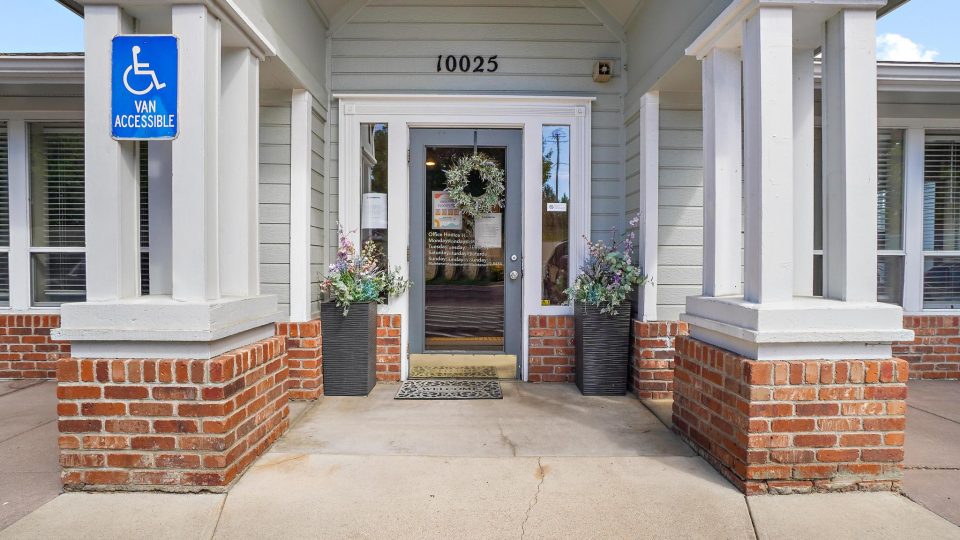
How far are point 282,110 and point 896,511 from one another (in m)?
4.37

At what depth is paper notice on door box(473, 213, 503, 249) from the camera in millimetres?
4656

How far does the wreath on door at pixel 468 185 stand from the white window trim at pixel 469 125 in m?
0.26

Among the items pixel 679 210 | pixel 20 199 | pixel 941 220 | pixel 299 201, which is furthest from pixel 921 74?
pixel 20 199

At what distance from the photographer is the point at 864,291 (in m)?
2.59

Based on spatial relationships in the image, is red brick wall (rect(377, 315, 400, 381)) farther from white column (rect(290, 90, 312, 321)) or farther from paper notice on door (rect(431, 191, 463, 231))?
paper notice on door (rect(431, 191, 463, 231))

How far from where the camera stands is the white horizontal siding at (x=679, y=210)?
416 cm

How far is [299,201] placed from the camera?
399cm

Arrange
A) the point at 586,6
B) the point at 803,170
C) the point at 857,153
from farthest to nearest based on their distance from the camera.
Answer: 1. the point at 586,6
2. the point at 803,170
3. the point at 857,153

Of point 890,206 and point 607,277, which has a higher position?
point 890,206

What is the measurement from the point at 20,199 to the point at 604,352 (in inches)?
210

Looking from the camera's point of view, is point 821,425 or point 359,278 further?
point 359,278

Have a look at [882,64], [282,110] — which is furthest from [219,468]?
[882,64]

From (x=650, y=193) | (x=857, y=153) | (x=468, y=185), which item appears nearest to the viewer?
(x=857, y=153)

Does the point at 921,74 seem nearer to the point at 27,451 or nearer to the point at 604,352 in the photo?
the point at 604,352
